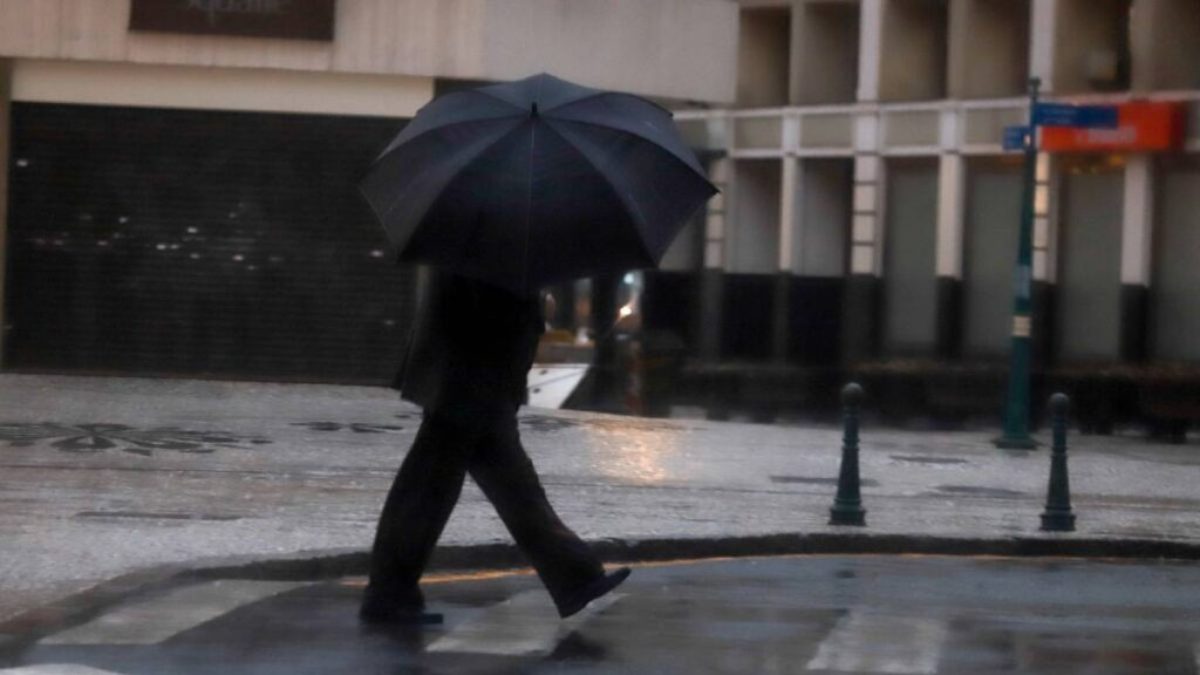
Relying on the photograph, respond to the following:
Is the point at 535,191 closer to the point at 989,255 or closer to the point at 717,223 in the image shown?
the point at 989,255

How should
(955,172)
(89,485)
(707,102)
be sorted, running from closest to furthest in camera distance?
(89,485), (707,102), (955,172)

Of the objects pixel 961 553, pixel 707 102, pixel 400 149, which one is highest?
pixel 707 102

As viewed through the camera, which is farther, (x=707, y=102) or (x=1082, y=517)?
(x=707, y=102)

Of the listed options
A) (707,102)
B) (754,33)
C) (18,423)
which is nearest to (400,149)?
(18,423)

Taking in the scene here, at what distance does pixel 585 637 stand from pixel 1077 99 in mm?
29114

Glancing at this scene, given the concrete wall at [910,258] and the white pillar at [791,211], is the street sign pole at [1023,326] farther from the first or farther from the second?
the white pillar at [791,211]

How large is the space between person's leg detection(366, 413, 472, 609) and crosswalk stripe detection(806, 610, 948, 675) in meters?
1.70

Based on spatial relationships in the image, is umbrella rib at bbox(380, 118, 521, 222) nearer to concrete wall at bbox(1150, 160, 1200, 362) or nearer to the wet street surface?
the wet street surface

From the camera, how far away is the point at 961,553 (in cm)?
1328

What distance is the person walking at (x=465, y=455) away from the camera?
926 centimetres

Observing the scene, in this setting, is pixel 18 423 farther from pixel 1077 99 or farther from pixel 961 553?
pixel 1077 99

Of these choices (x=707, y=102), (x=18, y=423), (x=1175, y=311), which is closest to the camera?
(x=18, y=423)

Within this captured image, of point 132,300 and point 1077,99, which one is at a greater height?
point 1077,99

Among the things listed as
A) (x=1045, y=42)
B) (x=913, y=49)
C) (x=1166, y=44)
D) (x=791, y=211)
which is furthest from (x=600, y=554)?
(x=791, y=211)
